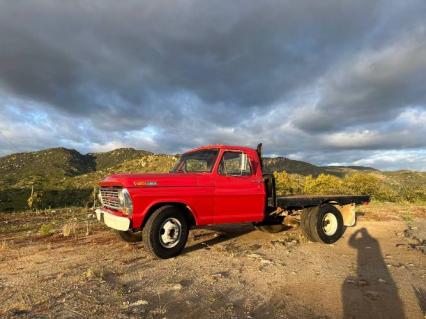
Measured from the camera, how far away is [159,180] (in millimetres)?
6805

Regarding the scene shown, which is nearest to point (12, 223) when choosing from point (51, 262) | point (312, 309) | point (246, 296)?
point (51, 262)

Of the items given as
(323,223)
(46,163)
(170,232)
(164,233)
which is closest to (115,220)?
(164,233)

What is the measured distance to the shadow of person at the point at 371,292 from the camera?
14.6 feet

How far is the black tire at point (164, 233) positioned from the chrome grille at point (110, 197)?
82 cm

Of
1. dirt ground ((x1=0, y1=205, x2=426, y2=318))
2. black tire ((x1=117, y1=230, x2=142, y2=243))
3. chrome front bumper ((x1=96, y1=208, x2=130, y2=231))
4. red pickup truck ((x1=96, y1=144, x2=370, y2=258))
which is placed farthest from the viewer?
black tire ((x1=117, y1=230, x2=142, y2=243))

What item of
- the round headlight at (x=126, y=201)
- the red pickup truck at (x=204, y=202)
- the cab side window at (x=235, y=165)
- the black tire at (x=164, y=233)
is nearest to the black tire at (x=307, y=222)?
the red pickup truck at (x=204, y=202)

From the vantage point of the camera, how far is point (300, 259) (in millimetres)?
7070

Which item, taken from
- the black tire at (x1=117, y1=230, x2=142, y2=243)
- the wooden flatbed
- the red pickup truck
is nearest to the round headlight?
the red pickup truck

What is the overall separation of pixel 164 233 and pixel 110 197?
57.8 inches

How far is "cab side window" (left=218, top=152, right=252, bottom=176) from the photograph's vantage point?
786 centimetres

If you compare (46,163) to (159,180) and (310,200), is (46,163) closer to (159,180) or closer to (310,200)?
(310,200)

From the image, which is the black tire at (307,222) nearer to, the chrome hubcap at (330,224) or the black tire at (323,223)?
the black tire at (323,223)

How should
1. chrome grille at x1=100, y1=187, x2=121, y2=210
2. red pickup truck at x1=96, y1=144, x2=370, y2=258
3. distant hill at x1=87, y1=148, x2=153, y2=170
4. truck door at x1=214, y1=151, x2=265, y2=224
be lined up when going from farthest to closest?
distant hill at x1=87, y1=148, x2=153, y2=170 → truck door at x1=214, y1=151, x2=265, y2=224 → chrome grille at x1=100, y1=187, x2=121, y2=210 → red pickup truck at x1=96, y1=144, x2=370, y2=258

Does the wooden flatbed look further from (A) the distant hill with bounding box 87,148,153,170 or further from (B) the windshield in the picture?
(A) the distant hill with bounding box 87,148,153,170
